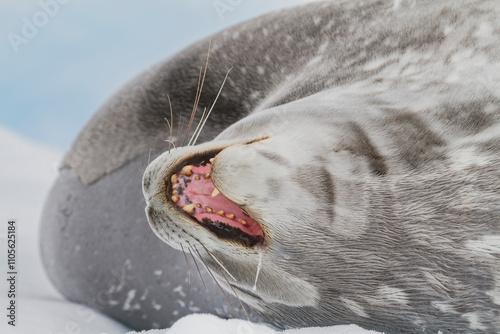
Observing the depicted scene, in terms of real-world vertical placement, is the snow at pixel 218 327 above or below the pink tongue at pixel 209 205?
below

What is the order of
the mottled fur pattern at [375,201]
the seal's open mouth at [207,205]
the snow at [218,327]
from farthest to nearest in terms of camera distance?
the snow at [218,327]
the seal's open mouth at [207,205]
the mottled fur pattern at [375,201]

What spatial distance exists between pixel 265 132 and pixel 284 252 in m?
0.26

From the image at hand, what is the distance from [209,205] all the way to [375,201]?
0.34 m

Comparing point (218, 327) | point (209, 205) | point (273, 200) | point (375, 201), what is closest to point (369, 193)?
point (375, 201)

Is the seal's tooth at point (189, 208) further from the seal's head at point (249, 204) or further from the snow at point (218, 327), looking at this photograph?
the snow at point (218, 327)

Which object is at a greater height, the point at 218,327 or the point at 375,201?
the point at 375,201

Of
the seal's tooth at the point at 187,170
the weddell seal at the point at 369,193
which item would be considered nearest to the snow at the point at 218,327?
the weddell seal at the point at 369,193

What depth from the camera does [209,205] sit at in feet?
4.13

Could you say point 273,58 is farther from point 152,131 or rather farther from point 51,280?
point 51,280

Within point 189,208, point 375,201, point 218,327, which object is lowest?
point 218,327

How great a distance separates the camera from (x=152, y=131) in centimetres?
231

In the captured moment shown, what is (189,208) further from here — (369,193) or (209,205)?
(369,193)

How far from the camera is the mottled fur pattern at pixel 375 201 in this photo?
3.70ft

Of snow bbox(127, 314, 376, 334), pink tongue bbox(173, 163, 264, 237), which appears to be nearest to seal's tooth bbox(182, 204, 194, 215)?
pink tongue bbox(173, 163, 264, 237)
